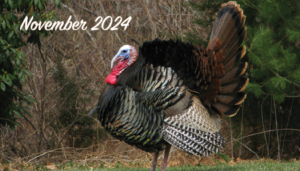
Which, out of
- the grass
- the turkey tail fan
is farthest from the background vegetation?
the turkey tail fan

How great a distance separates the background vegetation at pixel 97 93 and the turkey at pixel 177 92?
5.30 feet

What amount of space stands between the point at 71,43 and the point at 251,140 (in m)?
4.35

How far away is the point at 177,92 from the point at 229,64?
2.43ft

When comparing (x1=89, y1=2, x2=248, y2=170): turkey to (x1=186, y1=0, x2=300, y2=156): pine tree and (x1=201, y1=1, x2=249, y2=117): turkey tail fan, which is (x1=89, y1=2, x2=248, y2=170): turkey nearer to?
(x1=201, y1=1, x2=249, y2=117): turkey tail fan

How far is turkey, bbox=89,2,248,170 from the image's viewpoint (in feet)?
13.6

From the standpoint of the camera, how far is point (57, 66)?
7.62m

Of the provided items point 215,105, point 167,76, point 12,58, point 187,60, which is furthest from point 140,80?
point 12,58

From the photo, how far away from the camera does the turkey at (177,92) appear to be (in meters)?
4.16

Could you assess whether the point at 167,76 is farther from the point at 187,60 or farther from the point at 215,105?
the point at 215,105

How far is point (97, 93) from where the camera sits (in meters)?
8.12

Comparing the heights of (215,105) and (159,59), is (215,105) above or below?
below

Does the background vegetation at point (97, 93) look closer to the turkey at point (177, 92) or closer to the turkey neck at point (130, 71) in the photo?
the turkey at point (177, 92)

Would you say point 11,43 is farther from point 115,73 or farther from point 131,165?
point 131,165

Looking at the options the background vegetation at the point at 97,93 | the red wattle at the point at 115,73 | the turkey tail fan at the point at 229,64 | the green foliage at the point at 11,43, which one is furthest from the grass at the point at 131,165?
the red wattle at the point at 115,73
